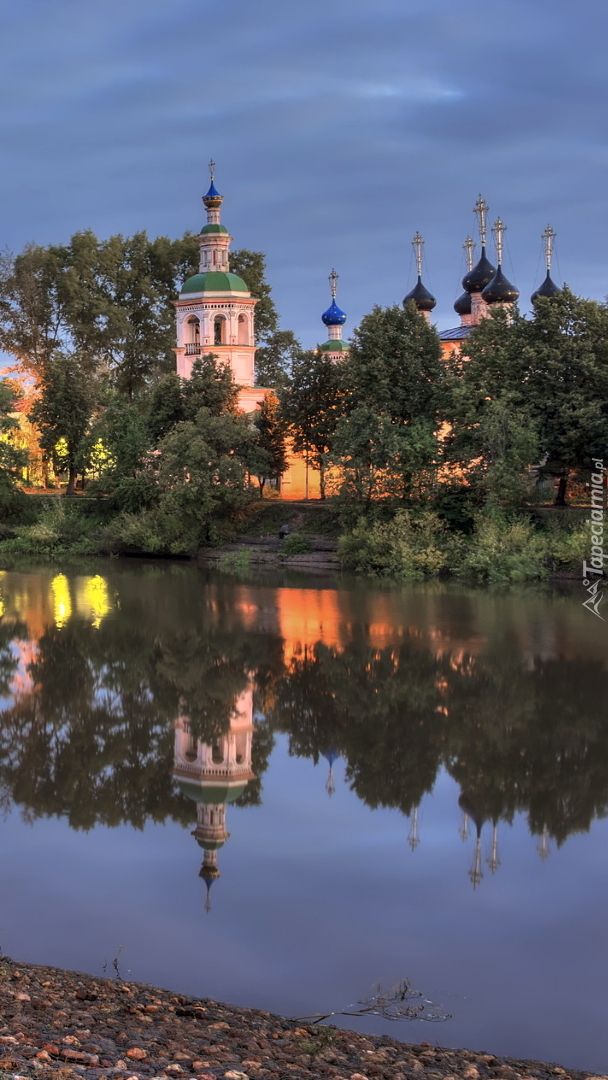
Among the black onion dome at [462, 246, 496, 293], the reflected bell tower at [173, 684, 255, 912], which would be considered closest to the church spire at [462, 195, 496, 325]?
the black onion dome at [462, 246, 496, 293]

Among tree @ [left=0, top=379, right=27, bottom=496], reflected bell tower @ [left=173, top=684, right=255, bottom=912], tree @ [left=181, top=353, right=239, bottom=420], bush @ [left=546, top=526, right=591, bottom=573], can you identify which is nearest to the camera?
reflected bell tower @ [left=173, top=684, right=255, bottom=912]

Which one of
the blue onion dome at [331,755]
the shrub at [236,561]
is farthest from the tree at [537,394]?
the blue onion dome at [331,755]

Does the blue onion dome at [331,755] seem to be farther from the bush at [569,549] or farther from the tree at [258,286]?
the tree at [258,286]

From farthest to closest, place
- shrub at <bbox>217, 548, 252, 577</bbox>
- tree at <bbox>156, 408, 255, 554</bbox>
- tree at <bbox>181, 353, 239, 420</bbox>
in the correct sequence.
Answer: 1. tree at <bbox>181, 353, 239, 420</bbox>
2. tree at <bbox>156, 408, 255, 554</bbox>
3. shrub at <bbox>217, 548, 252, 577</bbox>

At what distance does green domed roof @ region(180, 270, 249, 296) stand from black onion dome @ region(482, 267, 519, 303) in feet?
24.4

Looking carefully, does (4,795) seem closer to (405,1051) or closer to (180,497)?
(405,1051)

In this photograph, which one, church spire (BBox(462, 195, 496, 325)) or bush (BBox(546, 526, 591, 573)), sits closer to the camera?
bush (BBox(546, 526, 591, 573))

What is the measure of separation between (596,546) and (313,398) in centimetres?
1011

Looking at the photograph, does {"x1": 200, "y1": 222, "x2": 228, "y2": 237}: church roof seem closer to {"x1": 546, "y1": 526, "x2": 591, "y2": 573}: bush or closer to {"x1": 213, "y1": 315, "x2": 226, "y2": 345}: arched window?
{"x1": 213, "y1": 315, "x2": 226, "y2": 345}: arched window

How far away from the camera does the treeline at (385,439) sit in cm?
2458

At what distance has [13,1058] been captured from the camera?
13.3ft

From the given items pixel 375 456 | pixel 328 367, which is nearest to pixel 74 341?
pixel 328 367

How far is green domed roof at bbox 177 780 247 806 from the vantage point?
28.6 ft

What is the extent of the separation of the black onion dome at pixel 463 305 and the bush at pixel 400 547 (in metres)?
13.9
